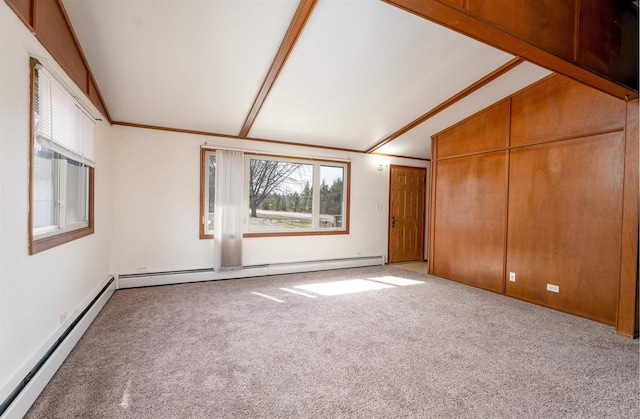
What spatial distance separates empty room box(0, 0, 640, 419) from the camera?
183 centimetres

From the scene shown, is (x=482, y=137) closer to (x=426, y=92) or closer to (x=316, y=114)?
(x=426, y=92)

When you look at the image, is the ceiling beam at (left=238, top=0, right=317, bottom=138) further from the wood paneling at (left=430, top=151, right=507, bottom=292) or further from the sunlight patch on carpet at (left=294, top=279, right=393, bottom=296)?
the wood paneling at (left=430, top=151, right=507, bottom=292)

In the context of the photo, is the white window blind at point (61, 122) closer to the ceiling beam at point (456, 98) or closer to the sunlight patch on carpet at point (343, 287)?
the sunlight patch on carpet at point (343, 287)

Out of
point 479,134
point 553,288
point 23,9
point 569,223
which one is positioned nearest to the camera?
point 23,9

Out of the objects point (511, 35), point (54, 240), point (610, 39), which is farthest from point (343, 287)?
point (610, 39)

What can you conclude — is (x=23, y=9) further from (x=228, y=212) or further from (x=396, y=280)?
(x=396, y=280)

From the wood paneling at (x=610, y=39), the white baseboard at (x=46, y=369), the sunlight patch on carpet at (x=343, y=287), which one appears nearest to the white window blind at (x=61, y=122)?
the white baseboard at (x=46, y=369)

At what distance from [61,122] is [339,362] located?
290cm

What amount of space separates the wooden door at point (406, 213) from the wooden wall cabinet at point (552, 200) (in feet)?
4.60

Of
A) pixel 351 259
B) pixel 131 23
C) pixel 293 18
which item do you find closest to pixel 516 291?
pixel 351 259

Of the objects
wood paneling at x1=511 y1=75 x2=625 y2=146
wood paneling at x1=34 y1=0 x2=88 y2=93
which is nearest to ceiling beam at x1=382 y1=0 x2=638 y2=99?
wood paneling at x1=511 y1=75 x2=625 y2=146

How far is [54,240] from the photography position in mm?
2182

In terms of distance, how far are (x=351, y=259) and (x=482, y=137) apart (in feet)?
9.98

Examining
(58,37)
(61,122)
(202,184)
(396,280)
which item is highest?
(58,37)
